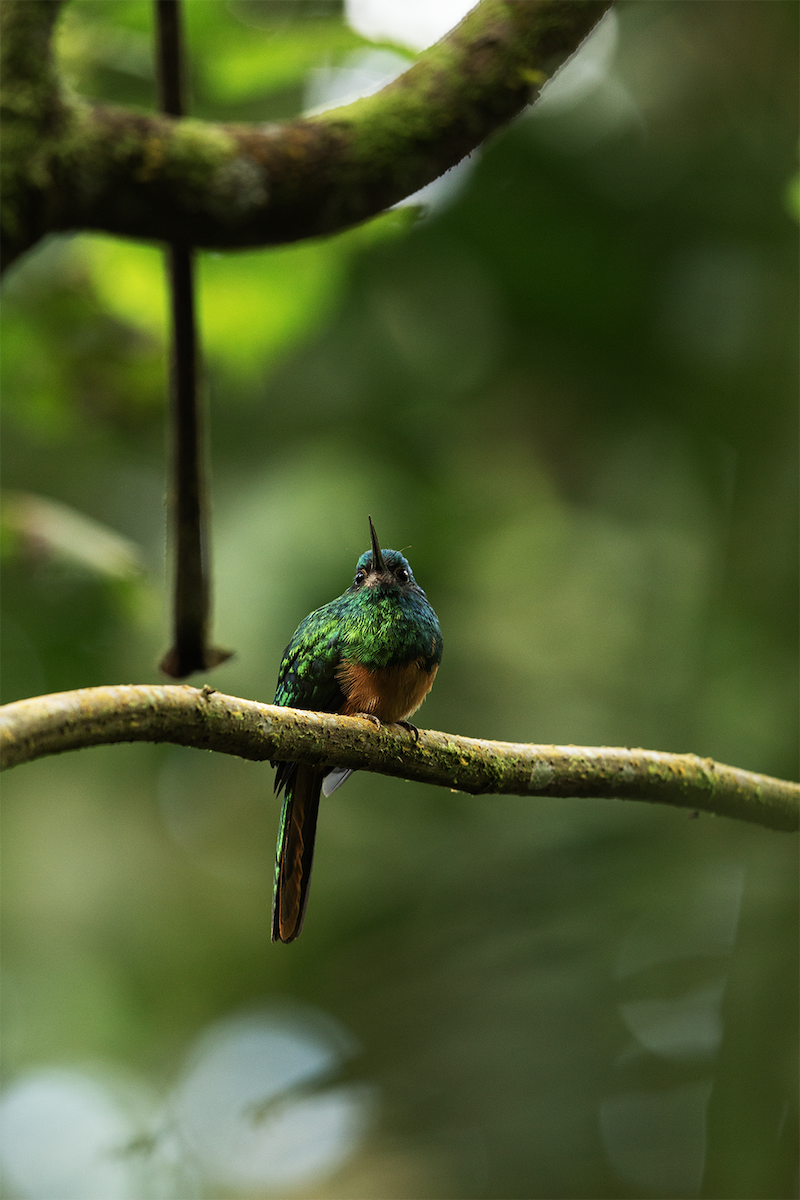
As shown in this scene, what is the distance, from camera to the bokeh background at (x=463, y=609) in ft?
10.2

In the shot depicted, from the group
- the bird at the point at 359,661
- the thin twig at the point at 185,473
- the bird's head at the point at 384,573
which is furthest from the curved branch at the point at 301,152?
the bird's head at the point at 384,573

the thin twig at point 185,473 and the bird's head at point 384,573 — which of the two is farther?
the bird's head at point 384,573

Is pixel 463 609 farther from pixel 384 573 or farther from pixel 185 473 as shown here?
pixel 185 473

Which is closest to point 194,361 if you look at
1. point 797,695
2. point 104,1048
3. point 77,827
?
point 797,695

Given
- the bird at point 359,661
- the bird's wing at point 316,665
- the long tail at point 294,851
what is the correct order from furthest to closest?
1. the bird's wing at point 316,665
2. the bird at point 359,661
3. the long tail at point 294,851

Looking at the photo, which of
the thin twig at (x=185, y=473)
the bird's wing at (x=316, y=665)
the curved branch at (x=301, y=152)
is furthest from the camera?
the bird's wing at (x=316, y=665)

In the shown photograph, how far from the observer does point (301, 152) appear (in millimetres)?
1481

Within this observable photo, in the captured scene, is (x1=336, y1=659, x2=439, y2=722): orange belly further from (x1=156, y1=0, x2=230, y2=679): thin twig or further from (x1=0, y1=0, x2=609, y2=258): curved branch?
(x1=0, y1=0, x2=609, y2=258): curved branch

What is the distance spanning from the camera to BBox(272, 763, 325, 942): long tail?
1.89 meters

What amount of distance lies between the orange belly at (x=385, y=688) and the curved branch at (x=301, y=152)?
1.07m

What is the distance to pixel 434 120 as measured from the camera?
152 centimetres

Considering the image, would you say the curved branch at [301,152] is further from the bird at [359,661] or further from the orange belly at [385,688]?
the orange belly at [385,688]

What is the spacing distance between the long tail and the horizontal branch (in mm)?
282

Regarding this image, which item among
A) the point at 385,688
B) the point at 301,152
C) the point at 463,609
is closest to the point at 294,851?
the point at 385,688
